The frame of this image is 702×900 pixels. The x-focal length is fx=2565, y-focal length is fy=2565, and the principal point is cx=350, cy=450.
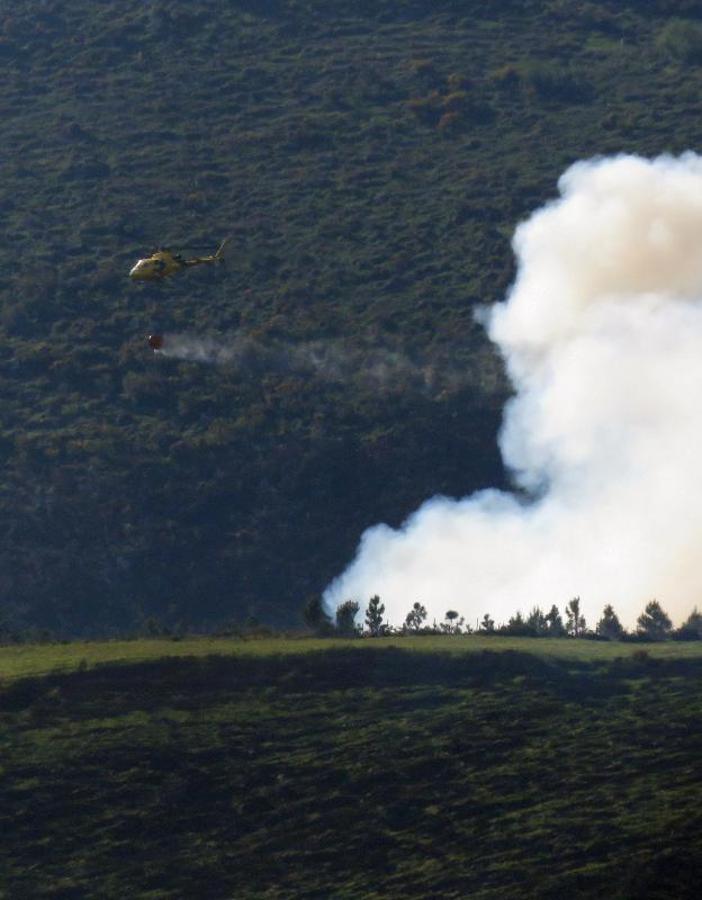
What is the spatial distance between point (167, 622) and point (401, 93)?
5307 cm

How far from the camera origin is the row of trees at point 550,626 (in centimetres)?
8212

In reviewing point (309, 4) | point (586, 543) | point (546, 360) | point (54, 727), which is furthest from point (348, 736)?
point (309, 4)

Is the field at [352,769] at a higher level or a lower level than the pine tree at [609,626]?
lower

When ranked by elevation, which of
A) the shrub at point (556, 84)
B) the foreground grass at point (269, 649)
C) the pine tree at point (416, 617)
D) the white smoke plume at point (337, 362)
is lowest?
the foreground grass at point (269, 649)

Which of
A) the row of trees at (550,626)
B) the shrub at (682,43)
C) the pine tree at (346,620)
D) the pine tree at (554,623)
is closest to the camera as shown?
the row of trees at (550,626)

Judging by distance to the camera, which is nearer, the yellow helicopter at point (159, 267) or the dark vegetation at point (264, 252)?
the yellow helicopter at point (159, 267)

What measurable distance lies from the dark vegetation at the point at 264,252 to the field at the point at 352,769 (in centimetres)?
2538

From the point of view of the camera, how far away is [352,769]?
65.9 meters

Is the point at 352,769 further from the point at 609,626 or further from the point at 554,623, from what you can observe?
the point at 609,626

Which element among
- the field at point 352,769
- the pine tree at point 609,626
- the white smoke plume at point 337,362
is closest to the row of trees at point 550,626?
the pine tree at point 609,626

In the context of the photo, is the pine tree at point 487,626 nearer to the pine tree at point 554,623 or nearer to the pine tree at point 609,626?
the pine tree at point 554,623

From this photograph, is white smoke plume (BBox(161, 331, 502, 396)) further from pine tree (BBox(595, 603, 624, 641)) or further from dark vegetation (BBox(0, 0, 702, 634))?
pine tree (BBox(595, 603, 624, 641))

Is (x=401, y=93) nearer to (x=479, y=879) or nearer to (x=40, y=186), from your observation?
(x=40, y=186)

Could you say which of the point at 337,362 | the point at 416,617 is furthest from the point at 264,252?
the point at 416,617
